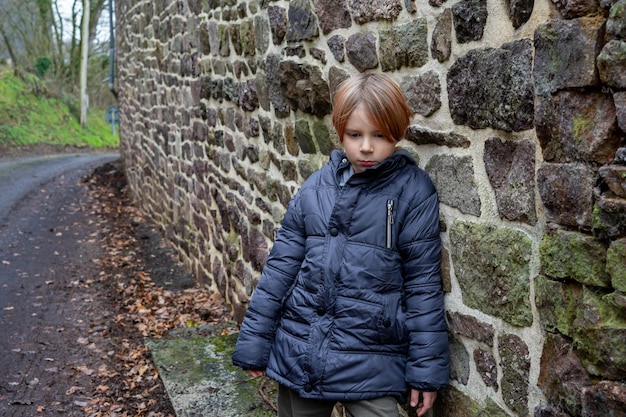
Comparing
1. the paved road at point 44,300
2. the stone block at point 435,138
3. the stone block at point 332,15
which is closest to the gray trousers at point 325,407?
the stone block at point 435,138

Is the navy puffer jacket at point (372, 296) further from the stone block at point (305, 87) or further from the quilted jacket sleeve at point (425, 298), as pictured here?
the stone block at point (305, 87)

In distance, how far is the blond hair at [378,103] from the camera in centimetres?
228

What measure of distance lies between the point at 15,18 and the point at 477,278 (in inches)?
1228

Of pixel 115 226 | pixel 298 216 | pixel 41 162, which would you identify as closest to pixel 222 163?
pixel 298 216

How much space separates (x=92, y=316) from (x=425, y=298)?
4269 millimetres

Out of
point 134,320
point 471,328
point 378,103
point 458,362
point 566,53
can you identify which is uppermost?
point 566,53

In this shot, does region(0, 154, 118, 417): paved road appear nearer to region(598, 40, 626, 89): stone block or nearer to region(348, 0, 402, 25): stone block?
region(348, 0, 402, 25): stone block

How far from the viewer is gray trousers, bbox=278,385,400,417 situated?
7.71 ft

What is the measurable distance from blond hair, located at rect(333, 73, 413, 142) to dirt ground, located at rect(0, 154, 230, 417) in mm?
2565

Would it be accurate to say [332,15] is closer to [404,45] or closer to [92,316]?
[404,45]

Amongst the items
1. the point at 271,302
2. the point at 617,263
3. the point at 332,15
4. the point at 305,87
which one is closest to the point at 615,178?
the point at 617,263

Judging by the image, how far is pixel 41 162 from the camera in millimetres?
18906

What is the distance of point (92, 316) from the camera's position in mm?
5875

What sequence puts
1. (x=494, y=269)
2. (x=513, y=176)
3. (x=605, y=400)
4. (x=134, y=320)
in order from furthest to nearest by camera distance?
(x=134, y=320) < (x=494, y=269) < (x=513, y=176) < (x=605, y=400)
